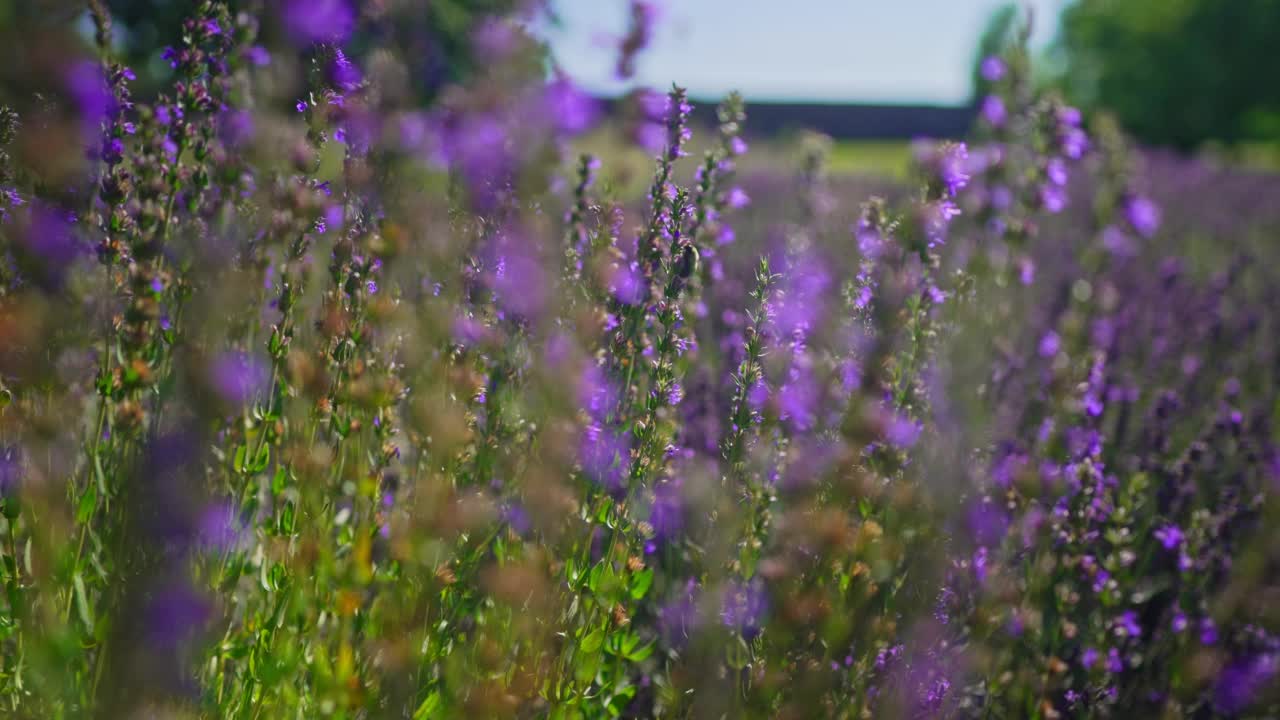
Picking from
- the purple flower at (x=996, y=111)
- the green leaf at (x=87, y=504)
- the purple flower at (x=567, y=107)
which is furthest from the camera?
the purple flower at (x=996, y=111)

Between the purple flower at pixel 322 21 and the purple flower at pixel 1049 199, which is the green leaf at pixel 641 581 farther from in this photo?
the purple flower at pixel 1049 199

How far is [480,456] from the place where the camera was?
1.83 metres

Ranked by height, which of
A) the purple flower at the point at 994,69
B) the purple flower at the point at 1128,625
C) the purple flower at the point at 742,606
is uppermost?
the purple flower at the point at 994,69

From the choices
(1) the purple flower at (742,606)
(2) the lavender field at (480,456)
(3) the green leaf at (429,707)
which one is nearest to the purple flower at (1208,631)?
(2) the lavender field at (480,456)

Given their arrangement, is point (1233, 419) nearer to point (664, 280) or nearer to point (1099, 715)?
point (1099, 715)

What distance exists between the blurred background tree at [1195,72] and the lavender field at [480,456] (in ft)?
91.7

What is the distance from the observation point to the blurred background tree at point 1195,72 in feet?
90.0

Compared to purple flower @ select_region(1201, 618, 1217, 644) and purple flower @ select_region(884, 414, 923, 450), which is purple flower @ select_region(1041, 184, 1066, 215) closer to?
purple flower @ select_region(1201, 618, 1217, 644)

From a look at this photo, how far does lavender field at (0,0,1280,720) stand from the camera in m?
1.55

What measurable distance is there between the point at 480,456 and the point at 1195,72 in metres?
31.9

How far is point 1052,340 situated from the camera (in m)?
3.52

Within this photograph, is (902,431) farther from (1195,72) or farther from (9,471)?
(1195,72)

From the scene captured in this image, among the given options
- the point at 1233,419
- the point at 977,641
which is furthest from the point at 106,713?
the point at 1233,419

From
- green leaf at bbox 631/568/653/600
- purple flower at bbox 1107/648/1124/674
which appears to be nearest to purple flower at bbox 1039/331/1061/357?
purple flower at bbox 1107/648/1124/674
